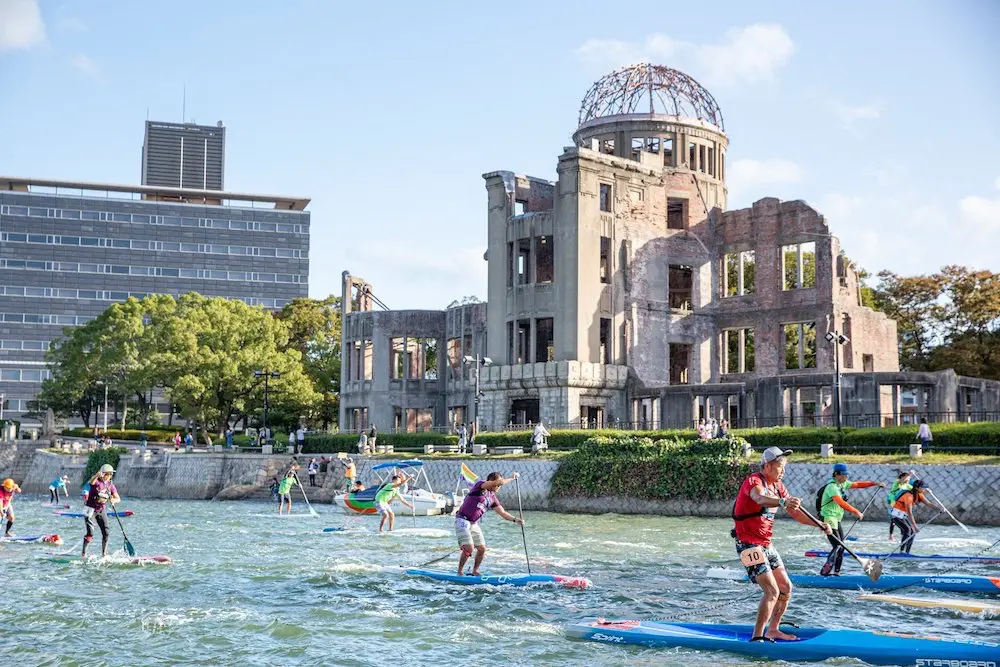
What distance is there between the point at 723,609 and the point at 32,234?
13115cm

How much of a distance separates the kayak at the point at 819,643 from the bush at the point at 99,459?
5246 centimetres

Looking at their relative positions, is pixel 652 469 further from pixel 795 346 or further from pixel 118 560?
pixel 795 346

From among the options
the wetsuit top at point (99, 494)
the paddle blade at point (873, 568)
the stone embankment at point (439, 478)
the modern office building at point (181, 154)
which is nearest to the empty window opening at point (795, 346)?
the stone embankment at point (439, 478)

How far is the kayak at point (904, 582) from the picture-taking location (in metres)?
21.7

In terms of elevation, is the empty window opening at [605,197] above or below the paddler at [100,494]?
above

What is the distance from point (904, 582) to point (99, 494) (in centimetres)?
1712

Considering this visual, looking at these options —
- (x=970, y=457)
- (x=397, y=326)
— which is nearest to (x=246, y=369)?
(x=397, y=326)

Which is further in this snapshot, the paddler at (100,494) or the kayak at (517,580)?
the paddler at (100,494)

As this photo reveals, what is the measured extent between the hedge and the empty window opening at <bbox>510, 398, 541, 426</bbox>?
15282 millimetres

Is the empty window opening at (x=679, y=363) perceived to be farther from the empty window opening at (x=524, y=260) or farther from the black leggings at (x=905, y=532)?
the black leggings at (x=905, y=532)

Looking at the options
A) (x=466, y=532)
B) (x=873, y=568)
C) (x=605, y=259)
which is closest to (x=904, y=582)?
(x=873, y=568)

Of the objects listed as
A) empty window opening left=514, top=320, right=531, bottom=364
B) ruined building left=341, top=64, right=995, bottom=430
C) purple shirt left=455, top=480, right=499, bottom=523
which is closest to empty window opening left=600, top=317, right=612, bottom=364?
ruined building left=341, top=64, right=995, bottom=430

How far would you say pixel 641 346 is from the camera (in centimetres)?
6550

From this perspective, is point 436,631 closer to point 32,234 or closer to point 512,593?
point 512,593
